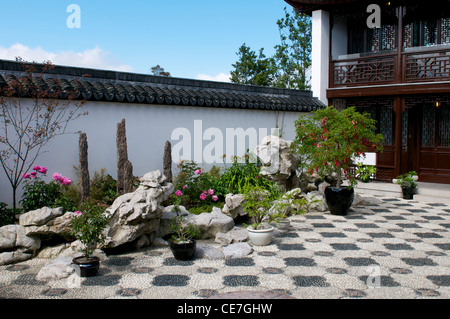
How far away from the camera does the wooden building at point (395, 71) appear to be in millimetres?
10961

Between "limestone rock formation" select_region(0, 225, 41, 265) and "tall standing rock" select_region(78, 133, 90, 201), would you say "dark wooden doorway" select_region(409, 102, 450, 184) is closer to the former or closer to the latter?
"tall standing rock" select_region(78, 133, 90, 201)

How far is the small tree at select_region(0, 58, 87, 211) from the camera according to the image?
6.72 metres

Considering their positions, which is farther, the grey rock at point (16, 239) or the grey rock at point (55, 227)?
the grey rock at point (55, 227)

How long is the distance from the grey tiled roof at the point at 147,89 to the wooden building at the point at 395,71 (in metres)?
1.63

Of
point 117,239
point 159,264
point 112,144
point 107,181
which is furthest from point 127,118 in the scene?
point 159,264

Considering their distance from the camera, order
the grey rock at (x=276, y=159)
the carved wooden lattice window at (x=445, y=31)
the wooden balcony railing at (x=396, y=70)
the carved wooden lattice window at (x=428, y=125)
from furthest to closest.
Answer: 1. the carved wooden lattice window at (x=428, y=125)
2. the carved wooden lattice window at (x=445, y=31)
3. the wooden balcony railing at (x=396, y=70)
4. the grey rock at (x=276, y=159)

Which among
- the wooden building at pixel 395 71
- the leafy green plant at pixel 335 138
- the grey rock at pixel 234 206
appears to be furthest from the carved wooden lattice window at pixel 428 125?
the grey rock at pixel 234 206

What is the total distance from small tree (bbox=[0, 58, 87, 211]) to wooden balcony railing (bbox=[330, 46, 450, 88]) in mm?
7950

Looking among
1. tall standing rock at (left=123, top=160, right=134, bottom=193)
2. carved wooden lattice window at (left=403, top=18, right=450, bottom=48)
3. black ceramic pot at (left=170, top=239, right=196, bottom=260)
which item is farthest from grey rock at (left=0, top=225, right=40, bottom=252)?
carved wooden lattice window at (left=403, top=18, right=450, bottom=48)

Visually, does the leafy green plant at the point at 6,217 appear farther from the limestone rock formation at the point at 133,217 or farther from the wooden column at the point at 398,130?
the wooden column at the point at 398,130

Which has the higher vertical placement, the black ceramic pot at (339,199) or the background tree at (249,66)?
the background tree at (249,66)

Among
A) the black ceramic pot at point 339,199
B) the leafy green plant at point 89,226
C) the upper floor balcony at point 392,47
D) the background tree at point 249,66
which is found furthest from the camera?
the background tree at point 249,66

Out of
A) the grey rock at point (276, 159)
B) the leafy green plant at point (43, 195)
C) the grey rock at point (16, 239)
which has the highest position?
the grey rock at point (276, 159)

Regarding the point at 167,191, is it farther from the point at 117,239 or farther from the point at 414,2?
the point at 414,2
